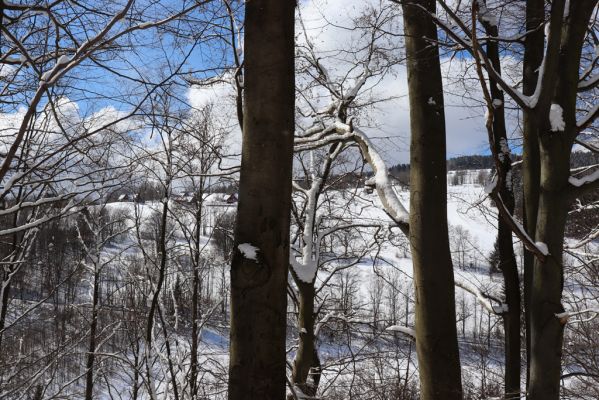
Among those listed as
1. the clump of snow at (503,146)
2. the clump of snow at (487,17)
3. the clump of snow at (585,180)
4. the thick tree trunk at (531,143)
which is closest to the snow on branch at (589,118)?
the clump of snow at (585,180)

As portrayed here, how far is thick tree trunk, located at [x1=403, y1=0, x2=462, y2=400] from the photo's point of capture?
114 inches

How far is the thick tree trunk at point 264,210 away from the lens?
1438mm

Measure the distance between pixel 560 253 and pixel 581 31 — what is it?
1349mm

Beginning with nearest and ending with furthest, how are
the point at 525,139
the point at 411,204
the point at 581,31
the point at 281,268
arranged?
the point at 281,268
the point at 581,31
the point at 411,204
the point at 525,139

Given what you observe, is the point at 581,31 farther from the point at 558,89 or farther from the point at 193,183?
the point at 193,183

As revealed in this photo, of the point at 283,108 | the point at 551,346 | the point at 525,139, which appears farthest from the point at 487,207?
the point at 283,108

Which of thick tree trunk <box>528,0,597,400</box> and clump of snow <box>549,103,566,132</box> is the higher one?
clump of snow <box>549,103,566,132</box>

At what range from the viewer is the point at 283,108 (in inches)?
61.9

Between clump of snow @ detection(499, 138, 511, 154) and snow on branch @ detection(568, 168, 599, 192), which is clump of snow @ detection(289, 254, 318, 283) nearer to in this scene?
clump of snow @ detection(499, 138, 511, 154)

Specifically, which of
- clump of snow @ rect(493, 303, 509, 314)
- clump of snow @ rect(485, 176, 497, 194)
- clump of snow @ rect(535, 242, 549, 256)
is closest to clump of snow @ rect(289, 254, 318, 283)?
clump of snow @ rect(493, 303, 509, 314)

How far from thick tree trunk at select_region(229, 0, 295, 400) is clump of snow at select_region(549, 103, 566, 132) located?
5.68ft

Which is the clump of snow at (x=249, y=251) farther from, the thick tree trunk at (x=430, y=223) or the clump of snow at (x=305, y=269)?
the clump of snow at (x=305, y=269)

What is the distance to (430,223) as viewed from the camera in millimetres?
3061

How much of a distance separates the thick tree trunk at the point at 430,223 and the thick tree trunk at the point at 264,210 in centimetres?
174
